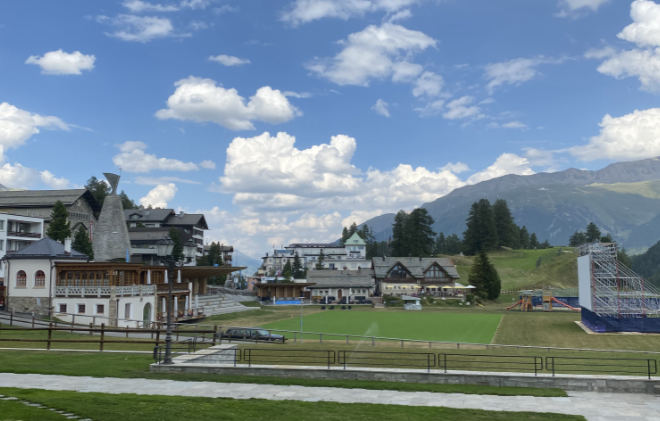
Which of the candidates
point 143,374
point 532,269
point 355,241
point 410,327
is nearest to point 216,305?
point 410,327

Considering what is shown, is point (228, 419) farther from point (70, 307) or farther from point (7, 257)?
point (7, 257)

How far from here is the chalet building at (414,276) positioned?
352ft

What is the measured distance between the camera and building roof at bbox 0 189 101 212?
85.4m

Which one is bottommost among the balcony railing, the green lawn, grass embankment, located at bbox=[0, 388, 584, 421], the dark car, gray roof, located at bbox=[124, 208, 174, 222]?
the green lawn

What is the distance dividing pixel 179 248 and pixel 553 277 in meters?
87.3

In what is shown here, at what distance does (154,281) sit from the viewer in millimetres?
56094

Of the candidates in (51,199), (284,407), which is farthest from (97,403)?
(51,199)

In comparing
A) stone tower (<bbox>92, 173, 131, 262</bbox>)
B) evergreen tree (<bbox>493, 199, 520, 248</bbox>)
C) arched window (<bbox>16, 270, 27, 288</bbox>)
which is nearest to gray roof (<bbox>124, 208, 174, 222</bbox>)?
stone tower (<bbox>92, 173, 131, 262</bbox>)

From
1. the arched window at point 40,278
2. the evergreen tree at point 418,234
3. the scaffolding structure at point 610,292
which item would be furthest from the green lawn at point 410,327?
the evergreen tree at point 418,234

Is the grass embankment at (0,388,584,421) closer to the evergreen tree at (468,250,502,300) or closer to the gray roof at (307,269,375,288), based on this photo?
the evergreen tree at (468,250,502,300)

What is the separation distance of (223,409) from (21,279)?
119ft

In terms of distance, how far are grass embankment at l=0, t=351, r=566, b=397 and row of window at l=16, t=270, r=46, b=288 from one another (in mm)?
20522

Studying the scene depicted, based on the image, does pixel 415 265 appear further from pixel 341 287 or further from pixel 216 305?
pixel 216 305

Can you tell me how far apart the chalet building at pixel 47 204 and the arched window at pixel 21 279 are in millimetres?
40691
